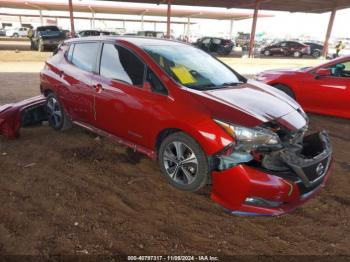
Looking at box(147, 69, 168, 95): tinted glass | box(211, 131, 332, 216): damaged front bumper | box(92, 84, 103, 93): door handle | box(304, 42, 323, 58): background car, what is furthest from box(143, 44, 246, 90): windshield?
box(304, 42, 323, 58): background car

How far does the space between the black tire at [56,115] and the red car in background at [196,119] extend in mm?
239

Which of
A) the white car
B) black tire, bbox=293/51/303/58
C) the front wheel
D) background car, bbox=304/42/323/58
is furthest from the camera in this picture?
the white car

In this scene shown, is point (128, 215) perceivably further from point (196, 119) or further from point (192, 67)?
point (192, 67)

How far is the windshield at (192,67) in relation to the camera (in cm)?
406

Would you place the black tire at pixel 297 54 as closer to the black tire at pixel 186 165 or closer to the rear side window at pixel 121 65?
the rear side window at pixel 121 65

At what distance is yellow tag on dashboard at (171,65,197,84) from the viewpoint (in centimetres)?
400

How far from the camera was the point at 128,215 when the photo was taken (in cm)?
338

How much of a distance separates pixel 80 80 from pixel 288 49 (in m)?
29.6

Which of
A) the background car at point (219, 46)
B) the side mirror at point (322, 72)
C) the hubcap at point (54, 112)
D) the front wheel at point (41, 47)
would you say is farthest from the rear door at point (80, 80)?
the background car at point (219, 46)

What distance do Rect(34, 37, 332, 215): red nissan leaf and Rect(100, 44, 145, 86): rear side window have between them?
14mm

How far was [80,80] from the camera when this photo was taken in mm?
4895

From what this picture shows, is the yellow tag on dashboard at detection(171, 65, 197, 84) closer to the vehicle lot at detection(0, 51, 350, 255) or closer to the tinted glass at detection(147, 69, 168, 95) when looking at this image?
the tinted glass at detection(147, 69, 168, 95)

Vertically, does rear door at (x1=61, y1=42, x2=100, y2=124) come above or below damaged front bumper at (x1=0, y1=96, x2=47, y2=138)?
above

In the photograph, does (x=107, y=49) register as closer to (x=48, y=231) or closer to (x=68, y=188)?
(x=68, y=188)
